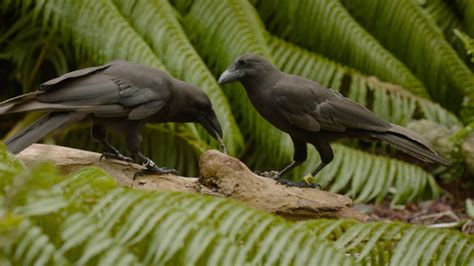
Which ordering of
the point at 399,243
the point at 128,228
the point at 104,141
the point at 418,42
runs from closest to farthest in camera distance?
the point at 128,228
the point at 399,243
the point at 104,141
the point at 418,42

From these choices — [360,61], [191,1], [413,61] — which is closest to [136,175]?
[191,1]

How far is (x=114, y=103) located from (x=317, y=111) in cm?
74

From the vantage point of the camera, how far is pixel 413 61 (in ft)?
15.7

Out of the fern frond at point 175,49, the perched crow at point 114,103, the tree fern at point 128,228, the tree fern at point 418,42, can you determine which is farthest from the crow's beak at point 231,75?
the tree fern at point 418,42

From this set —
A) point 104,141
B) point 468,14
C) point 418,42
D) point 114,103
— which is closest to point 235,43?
point 418,42

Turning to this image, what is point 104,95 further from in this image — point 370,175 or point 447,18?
point 447,18

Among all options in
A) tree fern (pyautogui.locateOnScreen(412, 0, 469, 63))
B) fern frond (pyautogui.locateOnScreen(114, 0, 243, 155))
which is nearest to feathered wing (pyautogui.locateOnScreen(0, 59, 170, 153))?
fern frond (pyautogui.locateOnScreen(114, 0, 243, 155))

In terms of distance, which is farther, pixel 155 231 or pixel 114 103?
pixel 114 103

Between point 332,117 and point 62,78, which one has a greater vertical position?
point 62,78

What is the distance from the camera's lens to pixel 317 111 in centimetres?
309

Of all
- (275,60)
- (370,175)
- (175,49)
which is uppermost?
(175,49)

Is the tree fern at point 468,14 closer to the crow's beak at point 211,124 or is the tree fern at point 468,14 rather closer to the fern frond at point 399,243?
the crow's beak at point 211,124

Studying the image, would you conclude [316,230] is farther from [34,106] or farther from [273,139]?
[273,139]

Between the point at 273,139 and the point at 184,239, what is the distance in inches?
95.5
